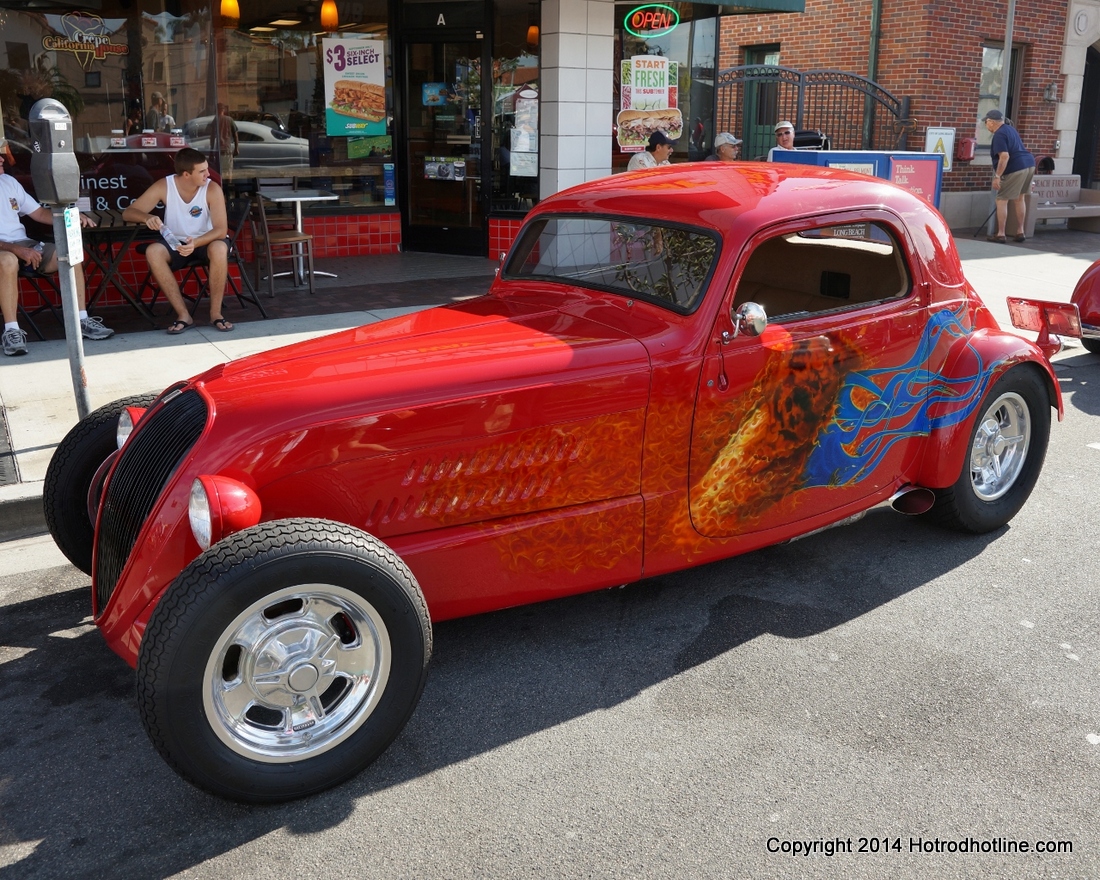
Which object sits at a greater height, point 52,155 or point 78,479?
point 52,155

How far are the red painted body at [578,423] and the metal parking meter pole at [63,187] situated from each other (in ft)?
7.24

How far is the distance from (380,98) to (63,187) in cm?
800

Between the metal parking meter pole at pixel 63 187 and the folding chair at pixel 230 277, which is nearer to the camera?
the metal parking meter pole at pixel 63 187

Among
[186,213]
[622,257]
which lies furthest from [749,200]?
[186,213]

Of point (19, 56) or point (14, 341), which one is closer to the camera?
point (14, 341)

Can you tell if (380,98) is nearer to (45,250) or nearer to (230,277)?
(230,277)

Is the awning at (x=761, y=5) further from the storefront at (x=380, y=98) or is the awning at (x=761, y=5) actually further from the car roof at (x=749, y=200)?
the car roof at (x=749, y=200)

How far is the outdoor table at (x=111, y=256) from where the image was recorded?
892 centimetres

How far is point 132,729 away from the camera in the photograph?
3.61 m

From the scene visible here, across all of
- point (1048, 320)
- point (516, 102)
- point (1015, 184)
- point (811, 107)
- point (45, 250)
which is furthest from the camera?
point (811, 107)

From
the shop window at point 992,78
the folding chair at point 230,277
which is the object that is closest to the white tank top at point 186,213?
the folding chair at point 230,277

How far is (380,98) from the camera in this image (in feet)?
42.5

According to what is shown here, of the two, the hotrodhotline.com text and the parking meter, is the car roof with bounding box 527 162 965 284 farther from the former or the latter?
the parking meter

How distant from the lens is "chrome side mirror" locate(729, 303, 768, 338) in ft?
13.0
